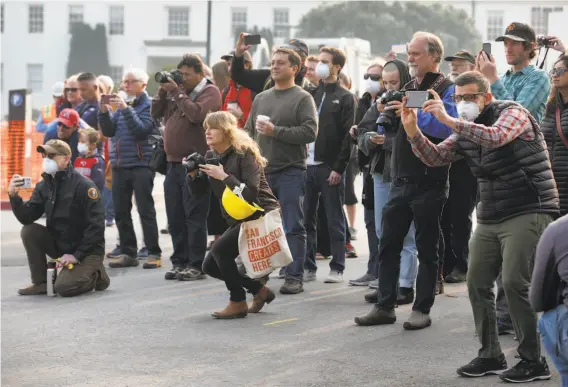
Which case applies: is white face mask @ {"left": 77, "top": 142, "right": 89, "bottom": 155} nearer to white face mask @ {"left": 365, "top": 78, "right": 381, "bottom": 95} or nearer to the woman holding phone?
white face mask @ {"left": 365, "top": 78, "right": 381, "bottom": 95}

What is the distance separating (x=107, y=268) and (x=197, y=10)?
232 ft

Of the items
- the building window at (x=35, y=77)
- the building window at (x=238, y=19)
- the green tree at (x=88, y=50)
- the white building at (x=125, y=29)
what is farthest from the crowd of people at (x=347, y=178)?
the building window at (x=35, y=77)

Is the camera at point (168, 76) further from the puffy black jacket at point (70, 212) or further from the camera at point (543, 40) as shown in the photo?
the camera at point (543, 40)

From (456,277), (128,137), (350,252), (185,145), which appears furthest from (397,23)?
(456,277)

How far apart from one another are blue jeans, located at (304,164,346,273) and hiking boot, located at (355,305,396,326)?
2279mm

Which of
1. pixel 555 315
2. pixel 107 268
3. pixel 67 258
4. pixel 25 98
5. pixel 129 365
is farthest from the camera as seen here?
pixel 25 98

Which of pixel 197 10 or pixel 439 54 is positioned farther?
pixel 197 10

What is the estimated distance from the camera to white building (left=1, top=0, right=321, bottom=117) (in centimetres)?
8125

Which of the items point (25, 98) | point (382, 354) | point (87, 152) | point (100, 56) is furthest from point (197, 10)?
point (382, 354)

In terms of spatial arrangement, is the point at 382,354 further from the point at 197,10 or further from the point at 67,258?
the point at 197,10

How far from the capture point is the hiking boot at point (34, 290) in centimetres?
1059

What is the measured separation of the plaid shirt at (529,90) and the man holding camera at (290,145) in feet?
7.09

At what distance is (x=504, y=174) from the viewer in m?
6.94

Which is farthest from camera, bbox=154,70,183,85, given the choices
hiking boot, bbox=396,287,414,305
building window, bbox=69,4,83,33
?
building window, bbox=69,4,83,33
